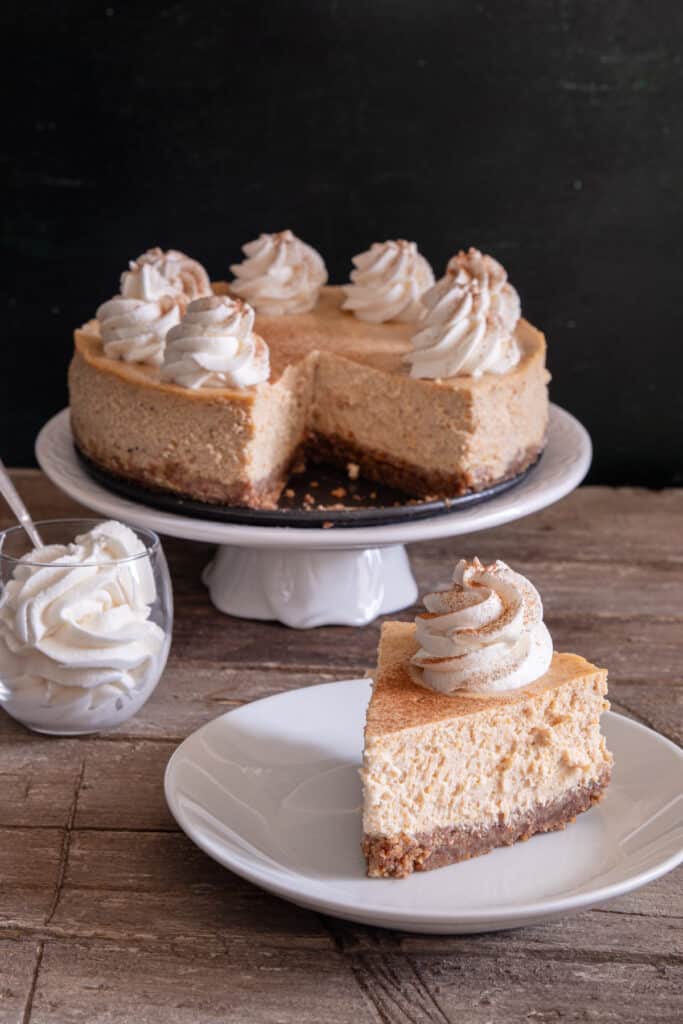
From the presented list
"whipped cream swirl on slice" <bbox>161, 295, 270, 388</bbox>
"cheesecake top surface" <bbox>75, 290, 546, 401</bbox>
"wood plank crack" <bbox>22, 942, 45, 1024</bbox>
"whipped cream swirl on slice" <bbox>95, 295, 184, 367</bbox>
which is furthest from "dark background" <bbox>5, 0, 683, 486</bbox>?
"wood plank crack" <bbox>22, 942, 45, 1024</bbox>

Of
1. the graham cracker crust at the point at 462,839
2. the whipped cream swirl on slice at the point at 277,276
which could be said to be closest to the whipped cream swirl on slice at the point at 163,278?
the whipped cream swirl on slice at the point at 277,276

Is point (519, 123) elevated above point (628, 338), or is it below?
above

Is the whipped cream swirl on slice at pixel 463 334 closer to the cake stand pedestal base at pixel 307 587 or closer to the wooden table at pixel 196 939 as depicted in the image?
the cake stand pedestal base at pixel 307 587

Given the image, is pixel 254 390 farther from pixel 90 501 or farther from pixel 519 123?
pixel 519 123

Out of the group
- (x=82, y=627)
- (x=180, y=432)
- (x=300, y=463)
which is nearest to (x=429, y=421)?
A: (x=300, y=463)

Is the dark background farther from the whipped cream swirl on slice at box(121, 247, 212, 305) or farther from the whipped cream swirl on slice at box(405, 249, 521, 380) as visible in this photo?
the whipped cream swirl on slice at box(405, 249, 521, 380)

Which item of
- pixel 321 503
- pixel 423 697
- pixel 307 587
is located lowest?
pixel 307 587

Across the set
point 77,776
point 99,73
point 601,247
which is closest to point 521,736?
point 77,776

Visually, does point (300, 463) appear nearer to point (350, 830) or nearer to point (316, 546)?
point (316, 546)
